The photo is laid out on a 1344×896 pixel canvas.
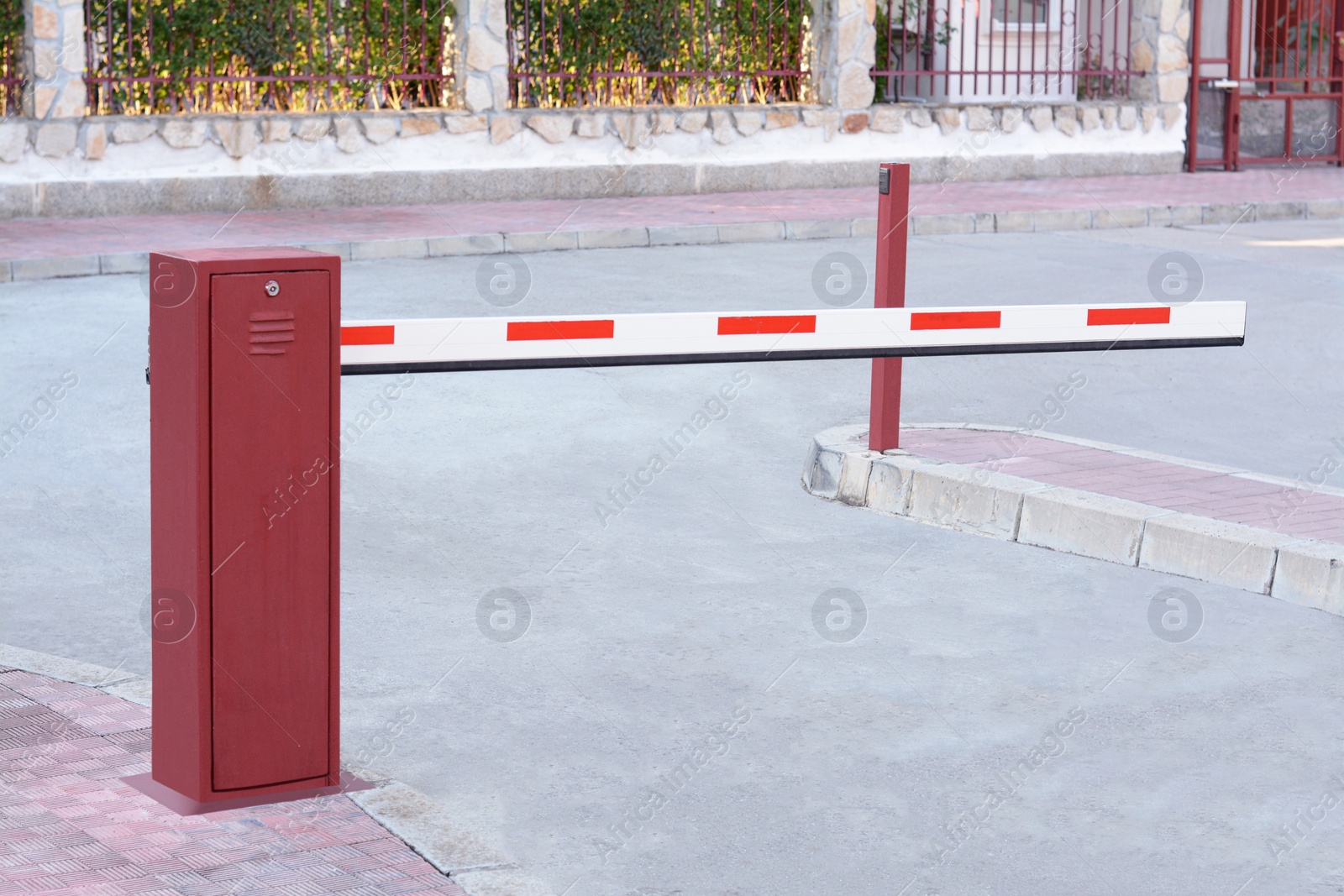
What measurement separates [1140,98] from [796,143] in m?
4.08

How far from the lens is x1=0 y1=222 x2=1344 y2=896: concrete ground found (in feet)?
12.9

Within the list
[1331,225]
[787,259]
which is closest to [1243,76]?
[1331,225]

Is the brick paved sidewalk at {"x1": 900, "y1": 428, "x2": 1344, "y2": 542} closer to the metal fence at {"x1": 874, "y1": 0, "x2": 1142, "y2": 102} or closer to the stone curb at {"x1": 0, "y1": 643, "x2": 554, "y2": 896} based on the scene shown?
the stone curb at {"x1": 0, "y1": 643, "x2": 554, "y2": 896}

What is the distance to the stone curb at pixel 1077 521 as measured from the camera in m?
5.61

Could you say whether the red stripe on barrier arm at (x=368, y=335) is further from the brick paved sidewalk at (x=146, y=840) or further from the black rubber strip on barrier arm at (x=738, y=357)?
the brick paved sidewalk at (x=146, y=840)

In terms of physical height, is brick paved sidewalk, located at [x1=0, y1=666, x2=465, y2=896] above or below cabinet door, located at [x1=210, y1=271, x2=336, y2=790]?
below

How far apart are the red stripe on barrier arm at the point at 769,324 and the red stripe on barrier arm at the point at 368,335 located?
0.88 m

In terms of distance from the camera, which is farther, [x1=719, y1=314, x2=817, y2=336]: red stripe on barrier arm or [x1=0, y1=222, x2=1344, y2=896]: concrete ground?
[x1=719, y1=314, x2=817, y2=336]: red stripe on barrier arm

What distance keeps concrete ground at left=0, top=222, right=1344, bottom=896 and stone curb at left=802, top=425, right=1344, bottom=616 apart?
91 mm

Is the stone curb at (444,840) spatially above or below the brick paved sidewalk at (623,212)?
below

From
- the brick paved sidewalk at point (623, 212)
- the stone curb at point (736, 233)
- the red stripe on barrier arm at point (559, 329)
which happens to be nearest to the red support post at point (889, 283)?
the red stripe on barrier arm at point (559, 329)

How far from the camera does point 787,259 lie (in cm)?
1322

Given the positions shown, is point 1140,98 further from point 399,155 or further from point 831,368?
point 831,368

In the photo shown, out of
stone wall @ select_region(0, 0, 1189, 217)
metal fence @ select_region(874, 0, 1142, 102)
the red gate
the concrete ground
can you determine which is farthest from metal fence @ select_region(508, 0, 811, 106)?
the concrete ground
